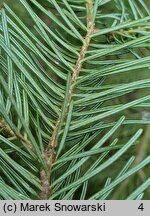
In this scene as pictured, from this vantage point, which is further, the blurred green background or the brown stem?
the blurred green background

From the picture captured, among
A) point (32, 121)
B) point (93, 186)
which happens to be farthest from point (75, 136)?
point (93, 186)

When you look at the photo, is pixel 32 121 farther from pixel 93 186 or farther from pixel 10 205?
pixel 93 186

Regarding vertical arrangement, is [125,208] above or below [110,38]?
below

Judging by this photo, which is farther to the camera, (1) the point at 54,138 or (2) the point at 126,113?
(2) the point at 126,113

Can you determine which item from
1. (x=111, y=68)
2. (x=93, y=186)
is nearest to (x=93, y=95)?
(x=111, y=68)

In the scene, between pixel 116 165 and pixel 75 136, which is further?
pixel 116 165

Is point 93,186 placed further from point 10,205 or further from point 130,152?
point 10,205

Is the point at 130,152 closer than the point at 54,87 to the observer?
No

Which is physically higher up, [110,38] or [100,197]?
[110,38]

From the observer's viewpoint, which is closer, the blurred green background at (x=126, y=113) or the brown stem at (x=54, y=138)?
the brown stem at (x=54, y=138)
